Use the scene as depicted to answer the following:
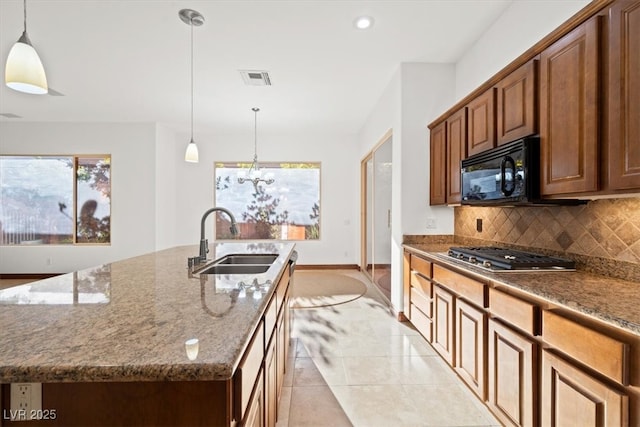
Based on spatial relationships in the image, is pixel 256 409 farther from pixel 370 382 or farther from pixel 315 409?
pixel 370 382

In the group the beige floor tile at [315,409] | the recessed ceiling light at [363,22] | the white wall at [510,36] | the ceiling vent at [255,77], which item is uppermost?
the ceiling vent at [255,77]

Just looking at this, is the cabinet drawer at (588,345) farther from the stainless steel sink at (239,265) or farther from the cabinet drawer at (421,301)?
the stainless steel sink at (239,265)

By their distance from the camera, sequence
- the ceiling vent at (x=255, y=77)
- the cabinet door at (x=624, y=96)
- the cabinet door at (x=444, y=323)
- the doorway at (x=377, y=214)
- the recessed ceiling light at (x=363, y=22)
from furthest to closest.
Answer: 1. the doorway at (x=377, y=214)
2. the ceiling vent at (x=255, y=77)
3. the recessed ceiling light at (x=363, y=22)
4. the cabinet door at (x=444, y=323)
5. the cabinet door at (x=624, y=96)

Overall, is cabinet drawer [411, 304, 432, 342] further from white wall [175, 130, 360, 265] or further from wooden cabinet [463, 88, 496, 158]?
white wall [175, 130, 360, 265]

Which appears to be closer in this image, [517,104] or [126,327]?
[126,327]

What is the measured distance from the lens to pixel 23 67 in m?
1.56

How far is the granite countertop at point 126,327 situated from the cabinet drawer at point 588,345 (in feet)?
4.15

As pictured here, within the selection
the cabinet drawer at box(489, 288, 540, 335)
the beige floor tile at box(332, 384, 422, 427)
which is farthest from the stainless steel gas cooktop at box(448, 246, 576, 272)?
the beige floor tile at box(332, 384, 422, 427)

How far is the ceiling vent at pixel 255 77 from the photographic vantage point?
364 cm

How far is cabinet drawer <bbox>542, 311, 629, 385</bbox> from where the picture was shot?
1031 mm

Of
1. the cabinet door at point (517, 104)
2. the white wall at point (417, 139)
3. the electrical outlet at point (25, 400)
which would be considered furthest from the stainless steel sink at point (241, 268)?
the cabinet door at point (517, 104)

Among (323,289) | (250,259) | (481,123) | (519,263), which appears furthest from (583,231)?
(323,289)

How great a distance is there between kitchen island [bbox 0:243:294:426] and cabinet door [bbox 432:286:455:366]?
1.64 m

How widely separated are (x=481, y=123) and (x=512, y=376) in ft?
6.07
